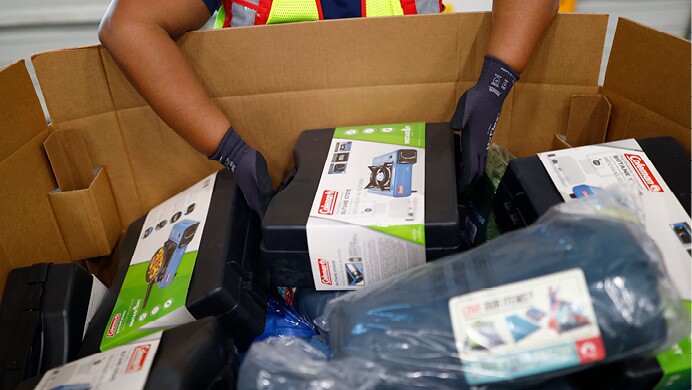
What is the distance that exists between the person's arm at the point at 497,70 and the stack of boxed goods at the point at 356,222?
3 centimetres

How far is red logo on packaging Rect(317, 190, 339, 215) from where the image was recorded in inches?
29.4

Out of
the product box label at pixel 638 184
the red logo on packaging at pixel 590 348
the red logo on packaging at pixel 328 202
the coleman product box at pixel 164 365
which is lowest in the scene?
the coleman product box at pixel 164 365

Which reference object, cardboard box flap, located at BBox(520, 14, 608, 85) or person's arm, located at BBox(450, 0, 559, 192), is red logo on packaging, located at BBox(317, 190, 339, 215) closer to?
person's arm, located at BBox(450, 0, 559, 192)

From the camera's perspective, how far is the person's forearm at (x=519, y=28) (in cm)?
84

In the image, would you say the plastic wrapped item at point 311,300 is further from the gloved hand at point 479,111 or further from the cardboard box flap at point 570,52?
the cardboard box flap at point 570,52

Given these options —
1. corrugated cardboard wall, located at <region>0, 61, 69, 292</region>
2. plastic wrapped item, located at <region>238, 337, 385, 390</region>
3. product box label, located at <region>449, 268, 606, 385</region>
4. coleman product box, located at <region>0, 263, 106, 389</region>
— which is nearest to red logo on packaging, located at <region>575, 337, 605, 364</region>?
product box label, located at <region>449, 268, 606, 385</region>

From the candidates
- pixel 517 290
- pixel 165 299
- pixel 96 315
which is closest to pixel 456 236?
pixel 517 290

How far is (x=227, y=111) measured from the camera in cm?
97

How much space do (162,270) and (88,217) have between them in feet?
0.77

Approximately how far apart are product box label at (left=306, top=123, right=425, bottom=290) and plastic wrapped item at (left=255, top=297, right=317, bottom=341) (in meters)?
0.10

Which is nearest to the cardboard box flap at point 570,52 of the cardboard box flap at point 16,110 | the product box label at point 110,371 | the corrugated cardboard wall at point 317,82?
the corrugated cardboard wall at point 317,82

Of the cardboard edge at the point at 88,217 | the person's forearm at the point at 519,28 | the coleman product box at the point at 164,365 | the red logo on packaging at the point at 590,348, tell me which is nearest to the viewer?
the red logo on packaging at the point at 590,348

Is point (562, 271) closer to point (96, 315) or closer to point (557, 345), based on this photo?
point (557, 345)

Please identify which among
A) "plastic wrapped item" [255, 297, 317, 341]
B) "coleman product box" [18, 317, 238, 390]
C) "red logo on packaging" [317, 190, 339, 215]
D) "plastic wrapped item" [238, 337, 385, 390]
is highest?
"red logo on packaging" [317, 190, 339, 215]
